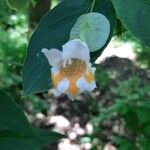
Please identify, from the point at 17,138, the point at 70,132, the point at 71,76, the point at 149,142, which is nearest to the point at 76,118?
the point at 70,132

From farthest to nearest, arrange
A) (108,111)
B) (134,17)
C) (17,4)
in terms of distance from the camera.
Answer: (108,111) < (17,4) < (134,17)

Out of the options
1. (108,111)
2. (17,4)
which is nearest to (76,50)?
(17,4)

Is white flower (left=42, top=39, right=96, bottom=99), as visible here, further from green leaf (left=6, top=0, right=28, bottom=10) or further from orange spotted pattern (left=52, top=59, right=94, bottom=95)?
green leaf (left=6, top=0, right=28, bottom=10)

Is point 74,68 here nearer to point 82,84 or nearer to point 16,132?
point 82,84

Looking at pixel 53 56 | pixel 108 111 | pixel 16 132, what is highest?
pixel 53 56

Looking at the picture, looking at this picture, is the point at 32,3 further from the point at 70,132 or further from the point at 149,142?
the point at 70,132

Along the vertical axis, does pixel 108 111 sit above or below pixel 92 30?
below

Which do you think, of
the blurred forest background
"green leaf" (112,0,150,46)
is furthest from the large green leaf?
the blurred forest background
